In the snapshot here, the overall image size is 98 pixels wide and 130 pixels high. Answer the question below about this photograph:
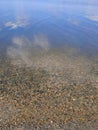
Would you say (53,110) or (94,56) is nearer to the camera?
(53,110)

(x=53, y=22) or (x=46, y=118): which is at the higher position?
(x=46, y=118)

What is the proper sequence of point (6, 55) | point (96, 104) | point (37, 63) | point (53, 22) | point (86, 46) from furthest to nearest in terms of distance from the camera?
point (53, 22), point (86, 46), point (6, 55), point (37, 63), point (96, 104)

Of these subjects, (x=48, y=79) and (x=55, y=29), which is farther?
(x=55, y=29)

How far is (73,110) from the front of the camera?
575 inches

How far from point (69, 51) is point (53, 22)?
54.9ft

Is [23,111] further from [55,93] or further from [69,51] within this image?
[69,51]

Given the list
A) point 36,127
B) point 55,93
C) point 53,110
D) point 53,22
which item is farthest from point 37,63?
point 53,22

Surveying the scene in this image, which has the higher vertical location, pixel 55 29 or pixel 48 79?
pixel 48 79

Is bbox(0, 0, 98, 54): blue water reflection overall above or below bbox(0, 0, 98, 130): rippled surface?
below

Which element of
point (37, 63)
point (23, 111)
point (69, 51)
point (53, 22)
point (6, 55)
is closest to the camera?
point (23, 111)

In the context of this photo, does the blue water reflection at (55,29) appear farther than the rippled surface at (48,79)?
Yes

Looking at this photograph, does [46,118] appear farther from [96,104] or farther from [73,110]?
[96,104]

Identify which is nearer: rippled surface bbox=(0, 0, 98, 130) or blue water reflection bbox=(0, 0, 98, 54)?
rippled surface bbox=(0, 0, 98, 130)

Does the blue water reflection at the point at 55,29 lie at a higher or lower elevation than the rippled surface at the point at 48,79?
lower
